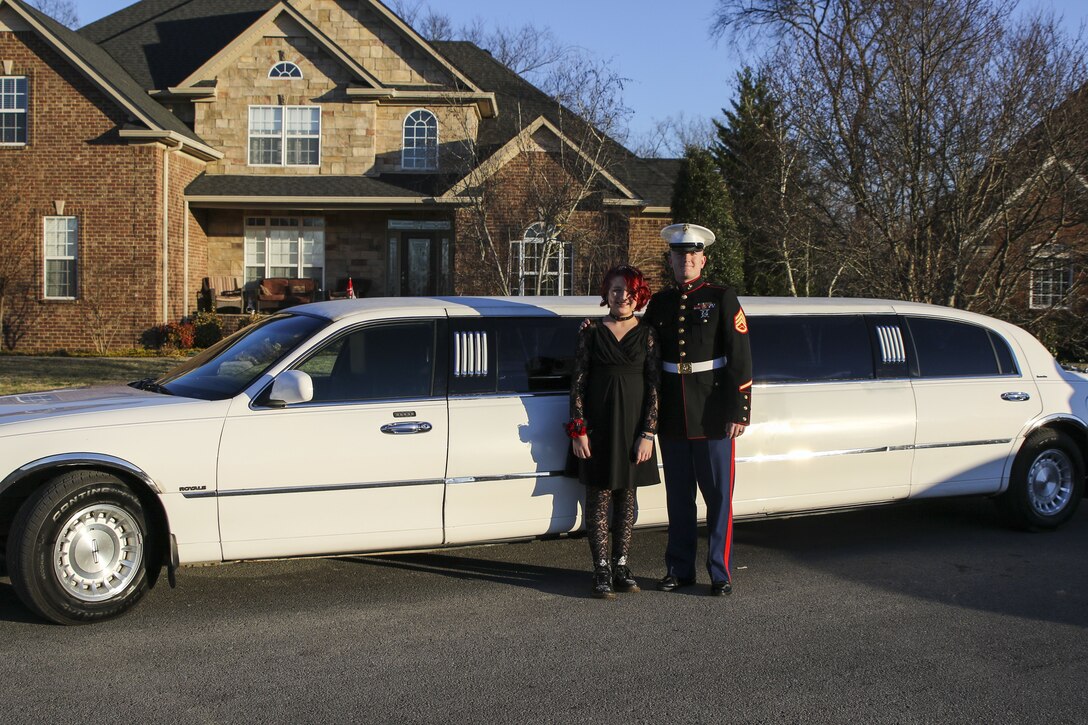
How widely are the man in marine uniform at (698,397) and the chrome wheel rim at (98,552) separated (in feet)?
9.40

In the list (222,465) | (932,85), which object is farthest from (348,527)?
(932,85)

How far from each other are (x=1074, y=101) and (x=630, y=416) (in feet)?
29.6

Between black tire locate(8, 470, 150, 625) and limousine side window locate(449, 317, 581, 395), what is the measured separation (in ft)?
6.01

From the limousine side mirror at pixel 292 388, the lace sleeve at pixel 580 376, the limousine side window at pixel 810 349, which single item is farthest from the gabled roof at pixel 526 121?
the limousine side mirror at pixel 292 388

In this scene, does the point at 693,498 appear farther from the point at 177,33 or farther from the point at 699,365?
the point at 177,33

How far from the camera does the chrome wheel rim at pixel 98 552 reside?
A: 495 cm

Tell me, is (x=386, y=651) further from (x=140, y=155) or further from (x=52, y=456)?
(x=140, y=155)

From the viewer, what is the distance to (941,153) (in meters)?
12.6

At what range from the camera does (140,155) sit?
68.8 feet

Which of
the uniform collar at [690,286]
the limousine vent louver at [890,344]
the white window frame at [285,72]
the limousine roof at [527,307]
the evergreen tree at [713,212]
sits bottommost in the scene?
the limousine vent louver at [890,344]

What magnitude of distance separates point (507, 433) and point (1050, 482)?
4251 mm

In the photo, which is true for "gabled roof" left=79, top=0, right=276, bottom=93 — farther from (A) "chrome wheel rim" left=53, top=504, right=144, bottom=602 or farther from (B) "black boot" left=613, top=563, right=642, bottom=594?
(B) "black boot" left=613, top=563, right=642, bottom=594

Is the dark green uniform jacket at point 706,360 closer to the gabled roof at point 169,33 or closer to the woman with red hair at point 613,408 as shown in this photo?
the woman with red hair at point 613,408

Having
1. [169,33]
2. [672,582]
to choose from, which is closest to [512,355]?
[672,582]
